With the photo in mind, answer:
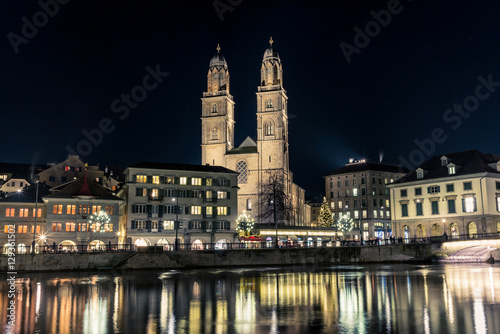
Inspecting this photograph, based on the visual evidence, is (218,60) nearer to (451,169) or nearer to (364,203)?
(364,203)

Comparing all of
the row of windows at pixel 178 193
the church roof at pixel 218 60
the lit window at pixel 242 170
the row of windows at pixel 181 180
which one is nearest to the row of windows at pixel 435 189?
the row of windows at pixel 178 193

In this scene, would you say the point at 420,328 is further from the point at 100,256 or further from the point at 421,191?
the point at 421,191

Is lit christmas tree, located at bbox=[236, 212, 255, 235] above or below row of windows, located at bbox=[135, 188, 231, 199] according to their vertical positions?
below

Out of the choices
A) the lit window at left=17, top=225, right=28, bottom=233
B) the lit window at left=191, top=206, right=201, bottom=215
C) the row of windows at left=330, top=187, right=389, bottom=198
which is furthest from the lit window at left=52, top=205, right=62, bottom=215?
the row of windows at left=330, top=187, right=389, bottom=198

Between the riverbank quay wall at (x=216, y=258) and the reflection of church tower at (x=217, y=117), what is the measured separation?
59020 millimetres

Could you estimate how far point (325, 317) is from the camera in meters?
19.3

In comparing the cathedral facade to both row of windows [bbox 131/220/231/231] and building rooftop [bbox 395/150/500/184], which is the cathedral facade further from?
building rooftop [bbox 395/150/500/184]

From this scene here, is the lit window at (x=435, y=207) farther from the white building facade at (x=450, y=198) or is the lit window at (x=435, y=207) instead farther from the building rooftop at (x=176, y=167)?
the building rooftop at (x=176, y=167)

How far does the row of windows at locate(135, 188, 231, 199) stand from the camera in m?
78.1

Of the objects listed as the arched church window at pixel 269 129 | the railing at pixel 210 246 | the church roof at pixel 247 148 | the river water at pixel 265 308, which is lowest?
the river water at pixel 265 308

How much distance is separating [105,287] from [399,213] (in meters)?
60.1

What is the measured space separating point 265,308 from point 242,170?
9715 cm

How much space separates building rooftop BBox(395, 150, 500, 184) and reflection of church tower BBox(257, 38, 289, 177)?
4023 centimetres

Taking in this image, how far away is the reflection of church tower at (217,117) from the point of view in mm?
123375
